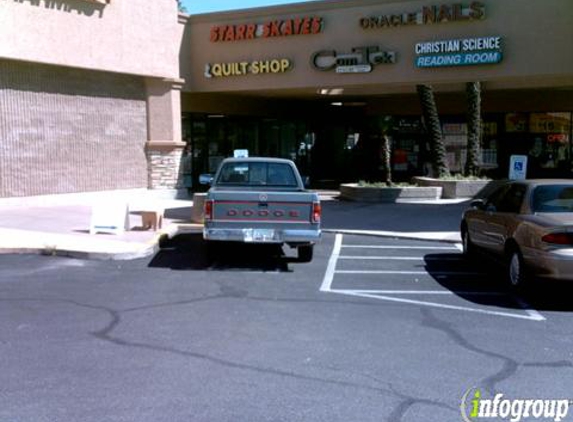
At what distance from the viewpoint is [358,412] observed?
493cm

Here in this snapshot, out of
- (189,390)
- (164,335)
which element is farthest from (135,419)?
(164,335)

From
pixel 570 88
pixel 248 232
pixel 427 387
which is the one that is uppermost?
pixel 570 88

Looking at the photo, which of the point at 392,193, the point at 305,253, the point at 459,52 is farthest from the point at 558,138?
the point at 305,253

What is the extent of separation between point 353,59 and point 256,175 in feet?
33.1

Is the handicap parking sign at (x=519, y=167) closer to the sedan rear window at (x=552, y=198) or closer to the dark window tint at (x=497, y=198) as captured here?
the dark window tint at (x=497, y=198)

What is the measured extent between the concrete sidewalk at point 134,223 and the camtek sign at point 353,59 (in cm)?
425

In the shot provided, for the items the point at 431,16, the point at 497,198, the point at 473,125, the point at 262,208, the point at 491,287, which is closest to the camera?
the point at 491,287

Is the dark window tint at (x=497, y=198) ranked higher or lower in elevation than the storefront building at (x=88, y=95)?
lower

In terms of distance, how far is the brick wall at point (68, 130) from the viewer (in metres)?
18.3

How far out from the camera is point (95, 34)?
20141mm

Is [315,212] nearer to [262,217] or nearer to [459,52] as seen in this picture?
[262,217]

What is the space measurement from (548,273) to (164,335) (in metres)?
4.73

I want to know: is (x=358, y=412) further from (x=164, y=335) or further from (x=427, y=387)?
(x=164, y=335)
